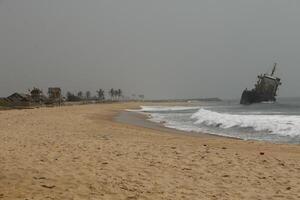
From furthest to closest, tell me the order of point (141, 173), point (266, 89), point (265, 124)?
point (266, 89)
point (265, 124)
point (141, 173)

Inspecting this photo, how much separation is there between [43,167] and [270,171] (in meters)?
4.85

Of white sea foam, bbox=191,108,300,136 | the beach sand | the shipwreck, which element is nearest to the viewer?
the beach sand

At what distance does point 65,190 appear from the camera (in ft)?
22.9

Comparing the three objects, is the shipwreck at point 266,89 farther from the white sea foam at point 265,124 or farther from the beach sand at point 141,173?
the beach sand at point 141,173

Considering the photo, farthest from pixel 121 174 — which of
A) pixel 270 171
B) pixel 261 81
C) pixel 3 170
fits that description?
pixel 261 81

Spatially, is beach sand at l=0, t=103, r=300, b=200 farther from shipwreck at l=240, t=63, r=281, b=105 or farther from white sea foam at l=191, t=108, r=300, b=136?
shipwreck at l=240, t=63, r=281, b=105

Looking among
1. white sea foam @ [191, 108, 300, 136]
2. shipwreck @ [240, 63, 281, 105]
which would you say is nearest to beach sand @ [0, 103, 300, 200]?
white sea foam @ [191, 108, 300, 136]

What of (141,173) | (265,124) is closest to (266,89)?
(265,124)

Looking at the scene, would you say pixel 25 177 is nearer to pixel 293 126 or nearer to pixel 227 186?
pixel 227 186

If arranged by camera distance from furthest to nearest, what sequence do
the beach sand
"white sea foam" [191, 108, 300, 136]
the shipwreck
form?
the shipwreck < "white sea foam" [191, 108, 300, 136] < the beach sand

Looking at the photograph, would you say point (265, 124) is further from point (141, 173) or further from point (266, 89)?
point (266, 89)

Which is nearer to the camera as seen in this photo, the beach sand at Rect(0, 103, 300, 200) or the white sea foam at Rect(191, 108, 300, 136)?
the beach sand at Rect(0, 103, 300, 200)

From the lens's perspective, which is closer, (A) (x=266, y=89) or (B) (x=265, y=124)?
(B) (x=265, y=124)

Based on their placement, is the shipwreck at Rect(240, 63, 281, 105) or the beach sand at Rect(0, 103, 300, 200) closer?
the beach sand at Rect(0, 103, 300, 200)
